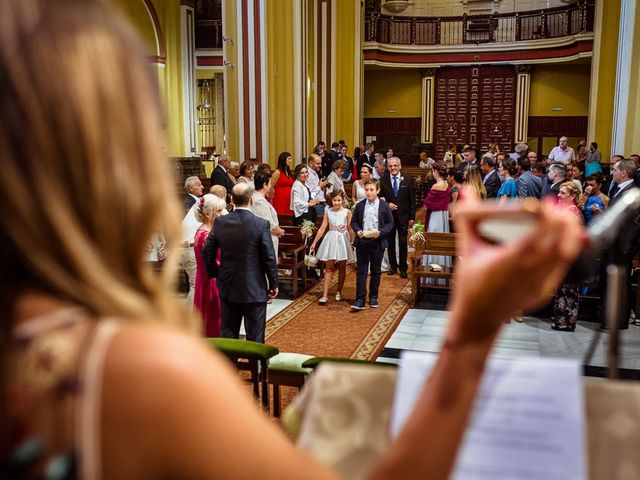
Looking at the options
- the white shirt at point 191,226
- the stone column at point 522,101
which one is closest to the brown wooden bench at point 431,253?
the white shirt at point 191,226

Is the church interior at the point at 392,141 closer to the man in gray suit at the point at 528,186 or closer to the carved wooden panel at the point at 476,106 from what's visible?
the carved wooden panel at the point at 476,106

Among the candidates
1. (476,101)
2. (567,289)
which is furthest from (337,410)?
(476,101)

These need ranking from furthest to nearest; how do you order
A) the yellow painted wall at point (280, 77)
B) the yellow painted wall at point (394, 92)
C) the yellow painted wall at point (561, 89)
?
1. the yellow painted wall at point (394, 92)
2. the yellow painted wall at point (561, 89)
3. the yellow painted wall at point (280, 77)

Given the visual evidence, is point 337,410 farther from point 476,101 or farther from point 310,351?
point 476,101

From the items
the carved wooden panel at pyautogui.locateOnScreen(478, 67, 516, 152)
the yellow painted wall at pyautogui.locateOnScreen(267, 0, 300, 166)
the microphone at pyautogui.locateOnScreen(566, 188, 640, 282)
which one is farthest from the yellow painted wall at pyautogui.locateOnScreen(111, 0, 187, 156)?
the microphone at pyautogui.locateOnScreen(566, 188, 640, 282)

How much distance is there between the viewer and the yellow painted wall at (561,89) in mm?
23531

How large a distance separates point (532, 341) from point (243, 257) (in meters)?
3.29

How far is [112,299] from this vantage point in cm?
70

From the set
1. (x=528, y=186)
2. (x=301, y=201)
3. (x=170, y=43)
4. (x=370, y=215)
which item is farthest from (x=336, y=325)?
(x=170, y=43)

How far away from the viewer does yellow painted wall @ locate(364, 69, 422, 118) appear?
83.6ft

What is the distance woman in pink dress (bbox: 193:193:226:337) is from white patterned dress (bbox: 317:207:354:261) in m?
2.53

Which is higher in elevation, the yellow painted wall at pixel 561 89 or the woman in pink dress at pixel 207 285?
the yellow painted wall at pixel 561 89

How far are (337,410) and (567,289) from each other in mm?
6490

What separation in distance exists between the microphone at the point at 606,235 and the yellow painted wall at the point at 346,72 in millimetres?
21057
